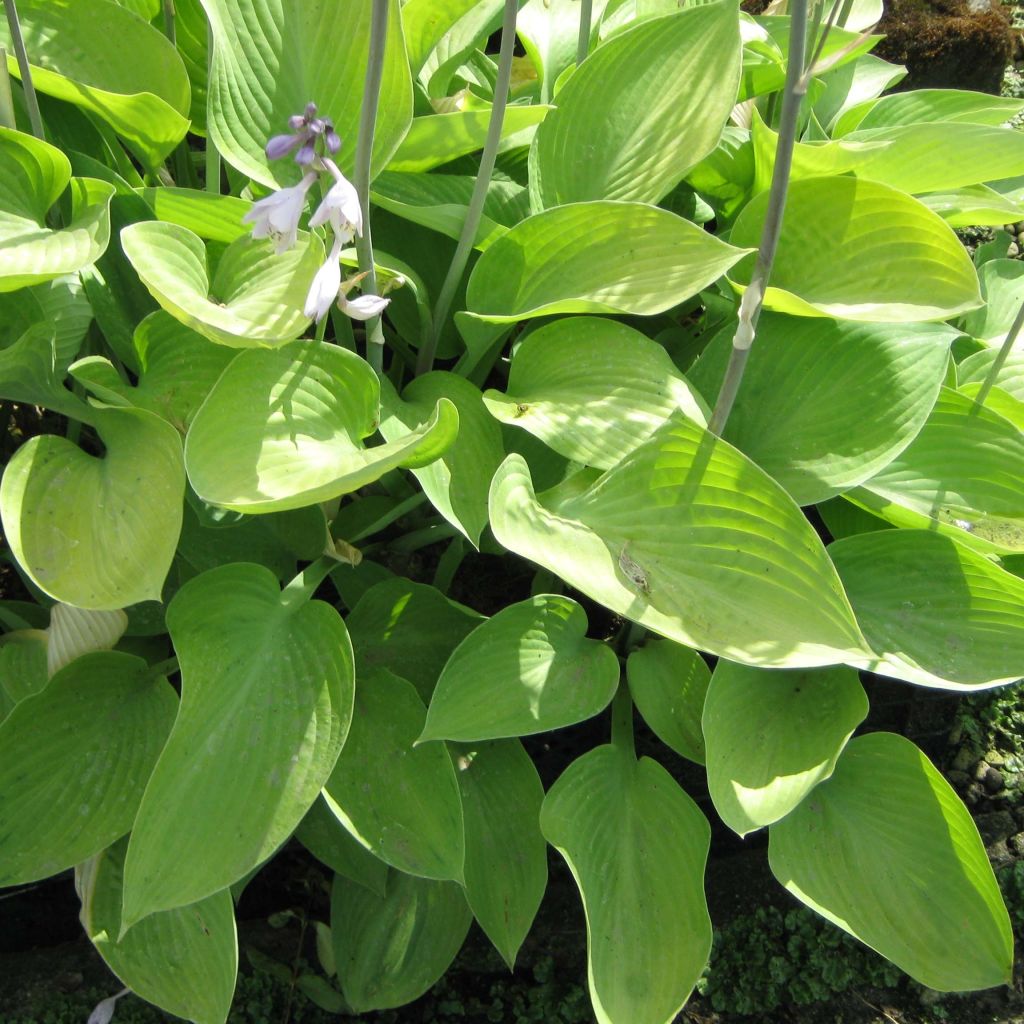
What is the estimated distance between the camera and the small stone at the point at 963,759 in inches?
74.4

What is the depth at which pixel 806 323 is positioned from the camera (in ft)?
4.69

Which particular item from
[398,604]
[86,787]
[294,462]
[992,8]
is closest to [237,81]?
[294,462]

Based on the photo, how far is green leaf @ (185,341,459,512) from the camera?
41.5 inches

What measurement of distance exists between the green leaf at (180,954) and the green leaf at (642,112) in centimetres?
109

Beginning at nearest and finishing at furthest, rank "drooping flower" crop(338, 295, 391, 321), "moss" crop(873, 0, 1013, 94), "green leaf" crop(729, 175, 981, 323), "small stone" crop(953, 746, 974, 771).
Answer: "drooping flower" crop(338, 295, 391, 321), "green leaf" crop(729, 175, 981, 323), "small stone" crop(953, 746, 974, 771), "moss" crop(873, 0, 1013, 94)

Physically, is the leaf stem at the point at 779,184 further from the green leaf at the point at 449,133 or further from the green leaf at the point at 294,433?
the green leaf at the point at 449,133

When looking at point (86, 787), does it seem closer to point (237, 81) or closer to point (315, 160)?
point (315, 160)

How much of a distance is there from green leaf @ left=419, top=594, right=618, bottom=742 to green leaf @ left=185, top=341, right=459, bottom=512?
259 millimetres

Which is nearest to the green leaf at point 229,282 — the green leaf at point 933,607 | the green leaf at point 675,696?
the green leaf at point 675,696

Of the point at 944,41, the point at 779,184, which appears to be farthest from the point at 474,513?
the point at 944,41

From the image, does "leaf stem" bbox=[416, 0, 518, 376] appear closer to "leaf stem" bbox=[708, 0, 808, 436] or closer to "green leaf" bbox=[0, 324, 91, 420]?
"leaf stem" bbox=[708, 0, 808, 436]

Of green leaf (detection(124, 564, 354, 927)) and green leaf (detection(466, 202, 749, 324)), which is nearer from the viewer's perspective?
green leaf (detection(124, 564, 354, 927))

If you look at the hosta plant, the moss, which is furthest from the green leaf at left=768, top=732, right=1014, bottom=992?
the moss

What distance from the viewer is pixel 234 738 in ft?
3.80
